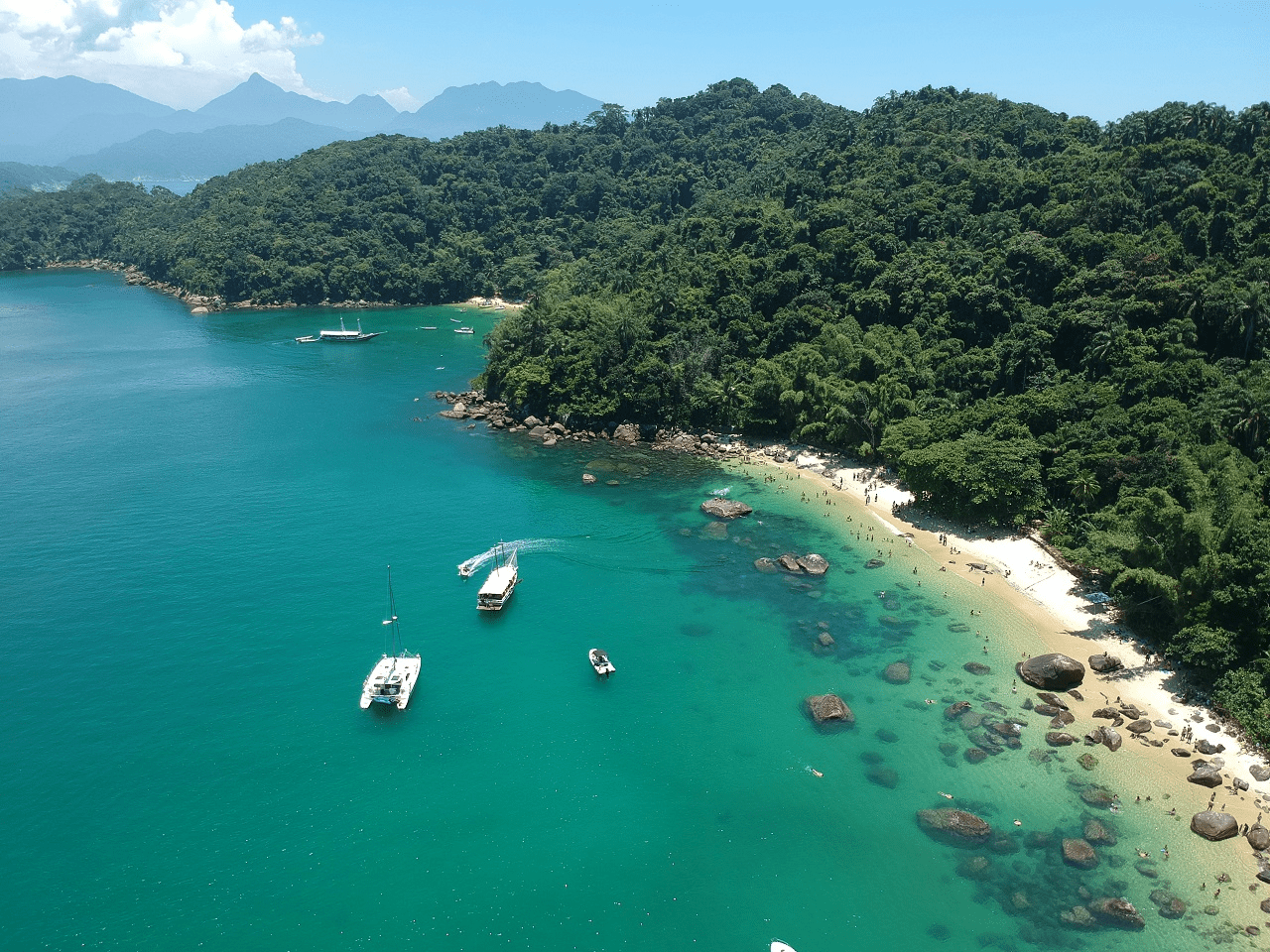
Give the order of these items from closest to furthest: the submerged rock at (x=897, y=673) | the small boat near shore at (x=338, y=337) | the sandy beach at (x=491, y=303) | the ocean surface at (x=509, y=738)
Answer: the ocean surface at (x=509, y=738), the submerged rock at (x=897, y=673), the small boat near shore at (x=338, y=337), the sandy beach at (x=491, y=303)

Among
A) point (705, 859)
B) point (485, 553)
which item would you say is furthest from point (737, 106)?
point (705, 859)

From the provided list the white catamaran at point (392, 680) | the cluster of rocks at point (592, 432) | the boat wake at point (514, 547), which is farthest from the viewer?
the cluster of rocks at point (592, 432)

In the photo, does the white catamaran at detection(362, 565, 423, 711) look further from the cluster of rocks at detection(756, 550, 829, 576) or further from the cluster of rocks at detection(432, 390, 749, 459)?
the cluster of rocks at detection(432, 390, 749, 459)

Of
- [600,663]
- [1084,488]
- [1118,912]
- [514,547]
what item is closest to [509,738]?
[600,663]

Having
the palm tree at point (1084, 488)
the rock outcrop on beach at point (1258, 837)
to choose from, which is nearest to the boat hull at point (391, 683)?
the rock outcrop on beach at point (1258, 837)

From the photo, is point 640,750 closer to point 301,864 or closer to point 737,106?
point 301,864

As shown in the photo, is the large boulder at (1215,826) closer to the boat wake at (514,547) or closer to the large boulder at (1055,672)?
the large boulder at (1055,672)
